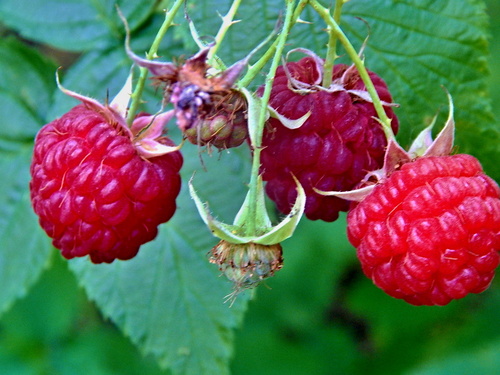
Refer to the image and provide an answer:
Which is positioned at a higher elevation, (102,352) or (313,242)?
(313,242)

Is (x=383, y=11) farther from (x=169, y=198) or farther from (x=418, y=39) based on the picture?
(x=169, y=198)

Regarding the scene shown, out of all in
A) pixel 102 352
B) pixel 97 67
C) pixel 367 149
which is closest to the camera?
pixel 367 149

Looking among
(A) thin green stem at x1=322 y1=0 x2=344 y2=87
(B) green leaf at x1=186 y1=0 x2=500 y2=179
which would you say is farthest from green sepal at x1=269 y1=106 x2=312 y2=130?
(B) green leaf at x1=186 y1=0 x2=500 y2=179

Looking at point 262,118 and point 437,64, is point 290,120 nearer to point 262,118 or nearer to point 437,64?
point 262,118

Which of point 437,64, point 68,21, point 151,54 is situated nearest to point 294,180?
point 151,54

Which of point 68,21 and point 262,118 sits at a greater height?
point 262,118

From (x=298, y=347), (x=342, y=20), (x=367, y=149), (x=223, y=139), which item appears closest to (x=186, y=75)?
(x=223, y=139)

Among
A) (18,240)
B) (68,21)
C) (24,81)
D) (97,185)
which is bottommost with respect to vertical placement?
(18,240)
